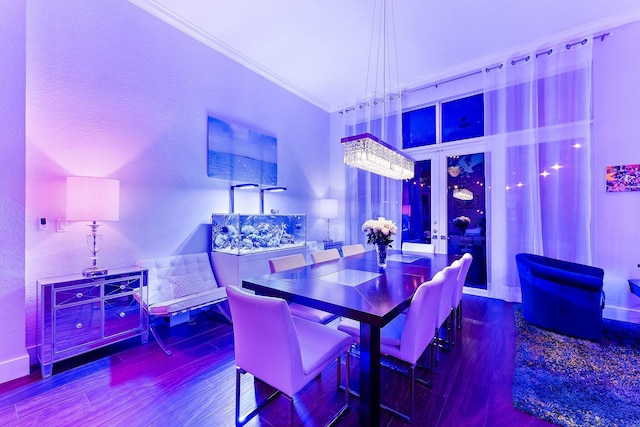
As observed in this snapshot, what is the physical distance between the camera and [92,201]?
2.14 meters

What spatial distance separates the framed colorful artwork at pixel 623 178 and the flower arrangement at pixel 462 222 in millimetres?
1506

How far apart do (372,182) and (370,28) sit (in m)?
2.29

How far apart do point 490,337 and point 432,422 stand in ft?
4.84

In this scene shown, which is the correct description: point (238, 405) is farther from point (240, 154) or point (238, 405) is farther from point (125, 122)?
point (240, 154)

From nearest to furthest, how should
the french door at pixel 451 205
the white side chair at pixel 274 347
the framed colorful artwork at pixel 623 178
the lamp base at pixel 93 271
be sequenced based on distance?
the white side chair at pixel 274 347 < the lamp base at pixel 93 271 < the framed colorful artwork at pixel 623 178 < the french door at pixel 451 205

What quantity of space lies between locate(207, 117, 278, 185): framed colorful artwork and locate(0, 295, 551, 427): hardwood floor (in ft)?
6.87

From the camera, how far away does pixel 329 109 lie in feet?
17.6

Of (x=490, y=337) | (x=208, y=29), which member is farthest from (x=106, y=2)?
(x=490, y=337)

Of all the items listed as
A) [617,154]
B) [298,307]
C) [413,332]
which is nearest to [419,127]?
[617,154]

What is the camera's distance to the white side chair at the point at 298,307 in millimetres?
2104

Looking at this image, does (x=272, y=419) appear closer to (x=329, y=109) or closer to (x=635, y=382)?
(x=635, y=382)

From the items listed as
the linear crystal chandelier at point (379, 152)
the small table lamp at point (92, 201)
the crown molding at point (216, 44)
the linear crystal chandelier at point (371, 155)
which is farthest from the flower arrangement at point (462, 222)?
the small table lamp at point (92, 201)

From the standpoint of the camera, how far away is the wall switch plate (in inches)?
90.9

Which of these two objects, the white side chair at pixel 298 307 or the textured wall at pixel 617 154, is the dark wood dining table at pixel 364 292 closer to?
the white side chair at pixel 298 307
